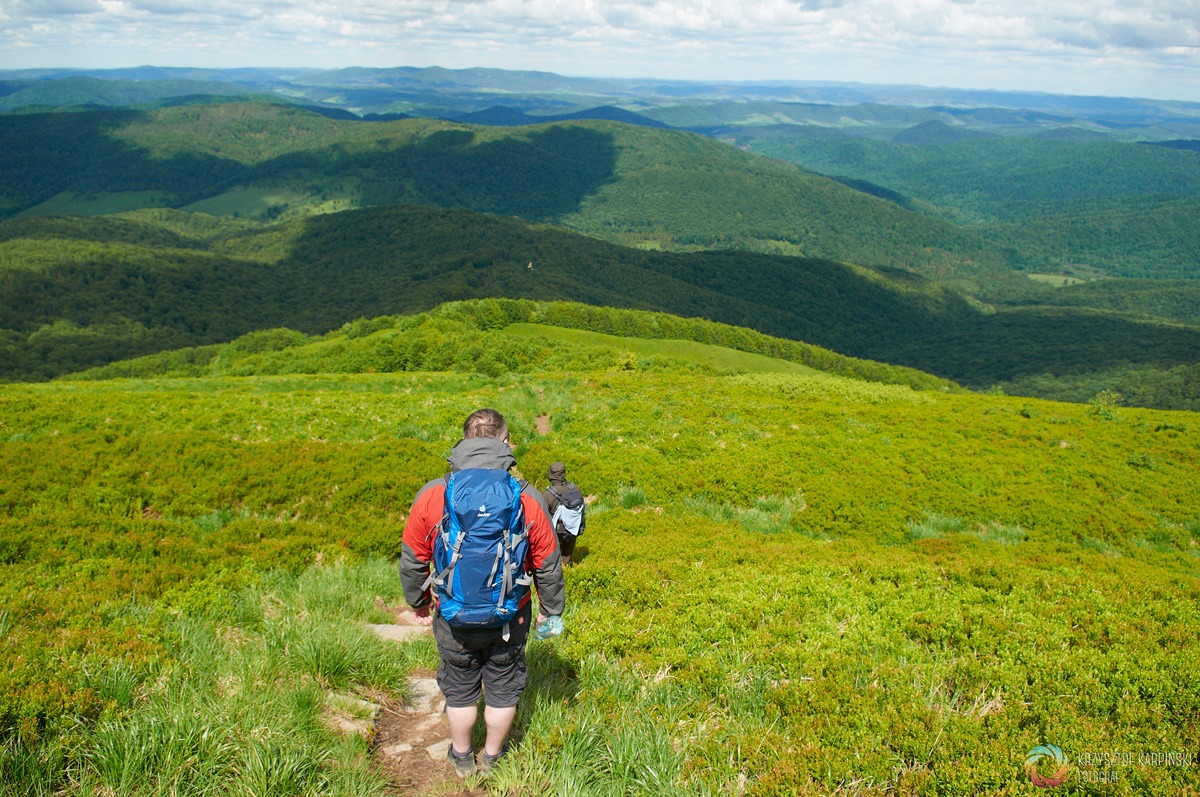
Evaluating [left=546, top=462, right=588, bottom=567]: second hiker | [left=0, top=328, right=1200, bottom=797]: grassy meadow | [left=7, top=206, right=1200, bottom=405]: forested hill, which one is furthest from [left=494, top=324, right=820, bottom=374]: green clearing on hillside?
[left=546, top=462, right=588, bottom=567]: second hiker

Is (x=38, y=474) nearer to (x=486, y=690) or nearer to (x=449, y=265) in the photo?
(x=486, y=690)

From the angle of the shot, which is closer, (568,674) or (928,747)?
(928,747)

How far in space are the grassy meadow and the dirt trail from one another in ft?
0.85

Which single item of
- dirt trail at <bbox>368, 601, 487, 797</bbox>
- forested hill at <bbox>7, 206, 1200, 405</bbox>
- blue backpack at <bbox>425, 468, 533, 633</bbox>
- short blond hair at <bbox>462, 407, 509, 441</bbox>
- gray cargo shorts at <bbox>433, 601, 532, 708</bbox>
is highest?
short blond hair at <bbox>462, 407, 509, 441</bbox>

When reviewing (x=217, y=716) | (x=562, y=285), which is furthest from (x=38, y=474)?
(x=562, y=285)

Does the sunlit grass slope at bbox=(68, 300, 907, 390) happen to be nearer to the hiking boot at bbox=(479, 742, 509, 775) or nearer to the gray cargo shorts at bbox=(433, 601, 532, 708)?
the gray cargo shorts at bbox=(433, 601, 532, 708)

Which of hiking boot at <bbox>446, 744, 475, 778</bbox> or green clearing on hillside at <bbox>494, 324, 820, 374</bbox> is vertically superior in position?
hiking boot at <bbox>446, 744, 475, 778</bbox>

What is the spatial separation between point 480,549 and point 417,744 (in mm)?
2243

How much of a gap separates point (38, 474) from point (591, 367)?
37.7 metres

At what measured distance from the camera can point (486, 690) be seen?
4.89 m

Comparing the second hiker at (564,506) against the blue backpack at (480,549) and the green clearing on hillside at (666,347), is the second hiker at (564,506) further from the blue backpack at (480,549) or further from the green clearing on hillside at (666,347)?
the green clearing on hillside at (666,347)

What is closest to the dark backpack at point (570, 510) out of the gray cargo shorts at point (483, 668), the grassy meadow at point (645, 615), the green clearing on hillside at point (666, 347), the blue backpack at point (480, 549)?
the grassy meadow at point (645, 615)

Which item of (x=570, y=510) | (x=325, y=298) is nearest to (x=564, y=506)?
(x=570, y=510)

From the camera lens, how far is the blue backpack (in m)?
4.29
